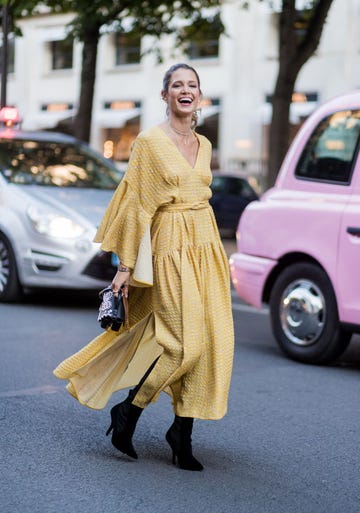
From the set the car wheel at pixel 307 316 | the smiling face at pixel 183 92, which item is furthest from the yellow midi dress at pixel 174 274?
the car wheel at pixel 307 316

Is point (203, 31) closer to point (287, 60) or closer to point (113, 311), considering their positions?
point (287, 60)

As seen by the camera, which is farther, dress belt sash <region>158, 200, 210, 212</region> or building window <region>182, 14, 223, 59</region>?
building window <region>182, 14, 223, 59</region>

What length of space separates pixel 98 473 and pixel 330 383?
111 inches

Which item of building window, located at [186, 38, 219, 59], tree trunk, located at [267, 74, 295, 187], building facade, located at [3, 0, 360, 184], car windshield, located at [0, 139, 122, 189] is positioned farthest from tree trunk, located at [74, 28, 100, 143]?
building window, located at [186, 38, 219, 59]

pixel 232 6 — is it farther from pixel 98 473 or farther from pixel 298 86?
pixel 98 473

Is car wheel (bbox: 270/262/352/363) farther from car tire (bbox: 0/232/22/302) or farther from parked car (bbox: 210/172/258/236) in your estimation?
parked car (bbox: 210/172/258/236)

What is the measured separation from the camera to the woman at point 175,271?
Answer: 195 inches

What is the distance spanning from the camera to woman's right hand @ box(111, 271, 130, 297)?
4.98m

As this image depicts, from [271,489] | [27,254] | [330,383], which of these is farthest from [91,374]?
[27,254]

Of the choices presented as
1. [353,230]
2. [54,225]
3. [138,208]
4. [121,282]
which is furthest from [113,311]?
[54,225]

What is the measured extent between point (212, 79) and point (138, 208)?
101 feet

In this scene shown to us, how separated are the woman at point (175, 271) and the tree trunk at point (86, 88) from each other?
1488 centimetres

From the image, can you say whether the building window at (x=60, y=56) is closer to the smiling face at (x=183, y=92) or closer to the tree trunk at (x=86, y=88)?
the tree trunk at (x=86, y=88)

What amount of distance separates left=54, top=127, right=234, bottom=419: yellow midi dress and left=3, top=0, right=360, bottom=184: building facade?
24847mm
